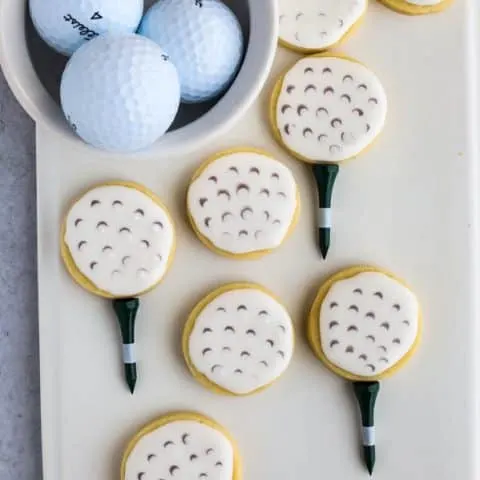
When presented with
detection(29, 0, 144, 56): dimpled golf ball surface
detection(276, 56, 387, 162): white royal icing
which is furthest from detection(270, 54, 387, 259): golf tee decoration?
detection(29, 0, 144, 56): dimpled golf ball surface

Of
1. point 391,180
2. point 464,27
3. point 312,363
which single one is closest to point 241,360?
point 312,363

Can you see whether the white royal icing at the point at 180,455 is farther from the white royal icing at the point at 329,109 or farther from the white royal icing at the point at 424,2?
the white royal icing at the point at 424,2

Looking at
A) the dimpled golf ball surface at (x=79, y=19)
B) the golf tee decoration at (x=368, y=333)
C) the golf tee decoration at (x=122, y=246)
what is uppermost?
the dimpled golf ball surface at (x=79, y=19)

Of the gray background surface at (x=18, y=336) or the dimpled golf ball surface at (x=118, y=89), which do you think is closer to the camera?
the dimpled golf ball surface at (x=118, y=89)

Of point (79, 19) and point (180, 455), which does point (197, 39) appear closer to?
point (79, 19)

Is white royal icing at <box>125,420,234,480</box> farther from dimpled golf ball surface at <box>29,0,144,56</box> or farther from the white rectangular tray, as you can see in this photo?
dimpled golf ball surface at <box>29,0,144,56</box>

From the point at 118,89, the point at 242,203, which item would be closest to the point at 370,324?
the point at 242,203

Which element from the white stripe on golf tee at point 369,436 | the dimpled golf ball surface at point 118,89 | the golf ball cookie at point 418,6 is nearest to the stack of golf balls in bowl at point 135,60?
the dimpled golf ball surface at point 118,89
